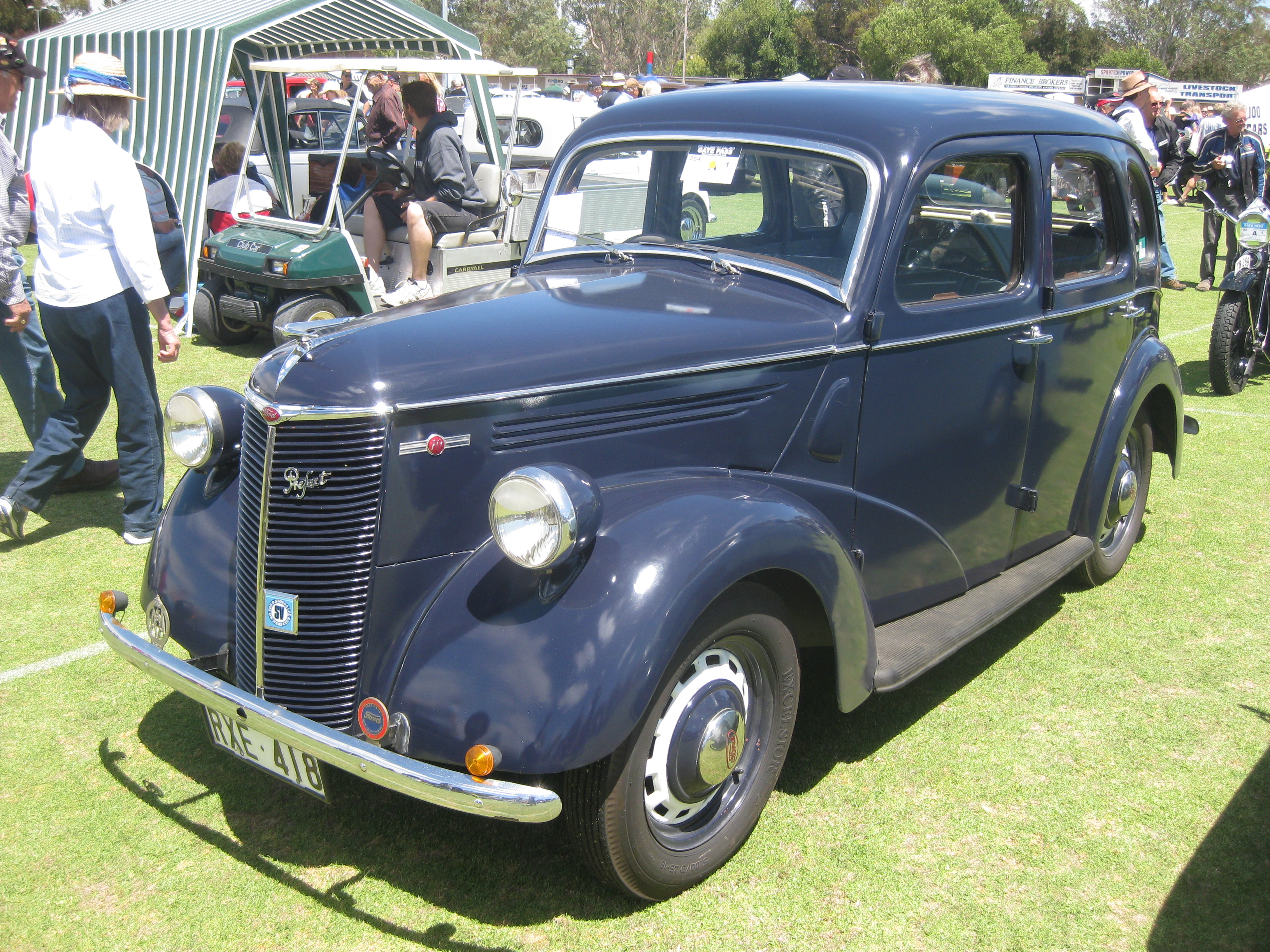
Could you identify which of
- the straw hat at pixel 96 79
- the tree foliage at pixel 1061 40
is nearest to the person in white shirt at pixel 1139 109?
the straw hat at pixel 96 79

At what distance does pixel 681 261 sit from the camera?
330cm

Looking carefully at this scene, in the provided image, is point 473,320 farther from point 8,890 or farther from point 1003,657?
point 1003,657

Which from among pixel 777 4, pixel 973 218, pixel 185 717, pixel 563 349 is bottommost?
pixel 185 717

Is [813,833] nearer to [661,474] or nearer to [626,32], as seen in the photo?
[661,474]

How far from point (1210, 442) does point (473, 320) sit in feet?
17.5

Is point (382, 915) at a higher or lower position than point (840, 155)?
lower

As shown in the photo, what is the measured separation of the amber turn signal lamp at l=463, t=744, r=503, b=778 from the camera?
2135mm

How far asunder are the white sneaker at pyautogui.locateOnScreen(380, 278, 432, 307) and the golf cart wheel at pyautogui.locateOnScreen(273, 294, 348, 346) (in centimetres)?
33

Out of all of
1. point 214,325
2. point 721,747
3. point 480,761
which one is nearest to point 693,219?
point 721,747

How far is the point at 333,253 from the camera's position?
7.78 m

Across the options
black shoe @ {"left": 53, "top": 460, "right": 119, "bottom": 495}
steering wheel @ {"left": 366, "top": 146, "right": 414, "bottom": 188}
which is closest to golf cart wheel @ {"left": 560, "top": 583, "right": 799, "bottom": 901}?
black shoe @ {"left": 53, "top": 460, "right": 119, "bottom": 495}

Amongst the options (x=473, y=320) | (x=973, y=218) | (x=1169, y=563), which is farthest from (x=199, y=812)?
(x=1169, y=563)

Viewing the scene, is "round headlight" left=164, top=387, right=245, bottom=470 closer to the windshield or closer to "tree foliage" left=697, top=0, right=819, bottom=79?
the windshield

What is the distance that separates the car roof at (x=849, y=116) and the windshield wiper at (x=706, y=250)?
0.36 metres
